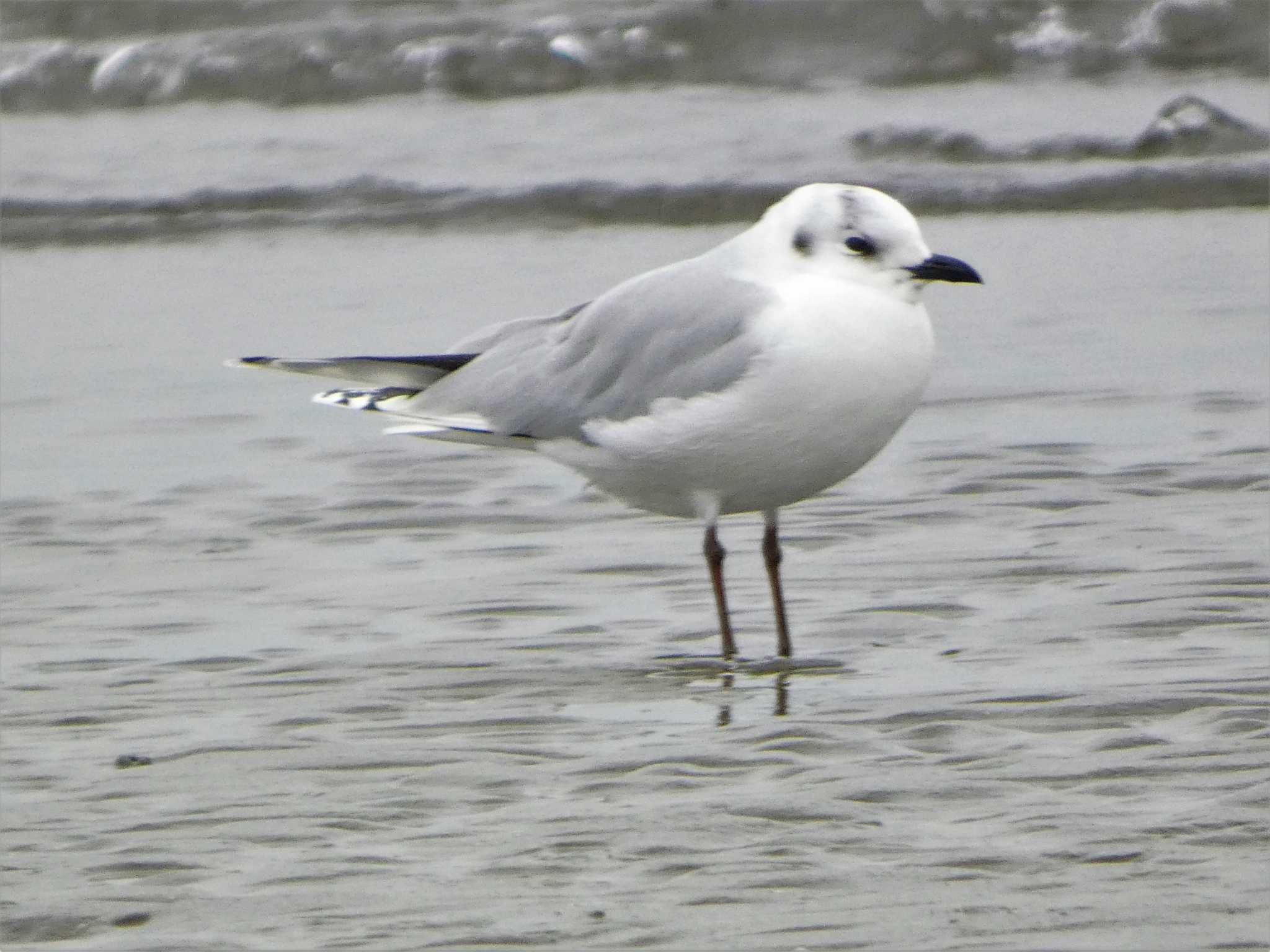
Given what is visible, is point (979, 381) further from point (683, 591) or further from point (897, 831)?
point (897, 831)

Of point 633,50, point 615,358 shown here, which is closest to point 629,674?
point 615,358

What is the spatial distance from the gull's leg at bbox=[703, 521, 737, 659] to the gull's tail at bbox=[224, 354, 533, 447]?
542 millimetres

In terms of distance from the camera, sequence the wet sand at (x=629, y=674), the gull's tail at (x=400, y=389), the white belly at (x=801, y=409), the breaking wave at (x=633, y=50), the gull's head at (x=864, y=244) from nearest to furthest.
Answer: the wet sand at (x=629, y=674), the white belly at (x=801, y=409), the gull's head at (x=864, y=244), the gull's tail at (x=400, y=389), the breaking wave at (x=633, y=50)

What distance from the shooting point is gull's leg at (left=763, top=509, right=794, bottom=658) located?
15.5 feet

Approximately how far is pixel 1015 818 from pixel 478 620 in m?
1.71

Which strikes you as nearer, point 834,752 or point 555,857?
point 555,857

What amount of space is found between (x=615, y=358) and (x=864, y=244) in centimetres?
65

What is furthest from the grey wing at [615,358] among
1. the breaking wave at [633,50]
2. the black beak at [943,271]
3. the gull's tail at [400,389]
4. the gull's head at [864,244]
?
the breaking wave at [633,50]

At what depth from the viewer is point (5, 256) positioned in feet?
35.8

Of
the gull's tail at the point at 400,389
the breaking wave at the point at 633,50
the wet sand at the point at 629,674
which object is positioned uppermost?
the breaking wave at the point at 633,50

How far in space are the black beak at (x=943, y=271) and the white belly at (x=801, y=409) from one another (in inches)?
2.7

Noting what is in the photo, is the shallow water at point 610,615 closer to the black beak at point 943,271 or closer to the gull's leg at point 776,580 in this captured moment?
the gull's leg at point 776,580

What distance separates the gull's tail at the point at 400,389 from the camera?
17.3 ft

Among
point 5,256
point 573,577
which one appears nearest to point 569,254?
point 5,256
